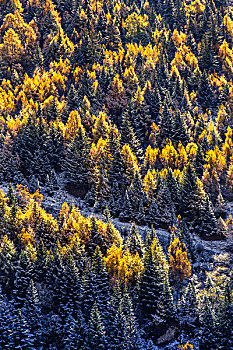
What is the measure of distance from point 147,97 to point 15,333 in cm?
7766

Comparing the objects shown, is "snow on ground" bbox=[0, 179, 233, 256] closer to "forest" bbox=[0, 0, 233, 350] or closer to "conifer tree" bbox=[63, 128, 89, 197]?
"forest" bbox=[0, 0, 233, 350]

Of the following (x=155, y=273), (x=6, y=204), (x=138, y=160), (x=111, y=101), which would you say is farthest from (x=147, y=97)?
(x=155, y=273)

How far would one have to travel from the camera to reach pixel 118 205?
9244 cm

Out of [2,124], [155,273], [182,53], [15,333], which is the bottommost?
[15,333]

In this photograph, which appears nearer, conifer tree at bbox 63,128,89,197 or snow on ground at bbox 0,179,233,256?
snow on ground at bbox 0,179,233,256

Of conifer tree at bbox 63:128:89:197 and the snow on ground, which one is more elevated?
conifer tree at bbox 63:128:89:197

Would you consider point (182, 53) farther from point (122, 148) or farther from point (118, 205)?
point (118, 205)

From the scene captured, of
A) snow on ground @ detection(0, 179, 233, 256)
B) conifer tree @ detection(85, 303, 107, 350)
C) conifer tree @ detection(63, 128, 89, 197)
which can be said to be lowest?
conifer tree @ detection(85, 303, 107, 350)

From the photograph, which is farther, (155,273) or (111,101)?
(111,101)

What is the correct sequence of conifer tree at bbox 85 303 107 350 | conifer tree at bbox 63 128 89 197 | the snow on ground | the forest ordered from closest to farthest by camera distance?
conifer tree at bbox 85 303 107 350 < the forest < the snow on ground < conifer tree at bbox 63 128 89 197

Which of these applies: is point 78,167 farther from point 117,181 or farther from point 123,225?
point 123,225

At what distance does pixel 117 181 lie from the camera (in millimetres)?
98688

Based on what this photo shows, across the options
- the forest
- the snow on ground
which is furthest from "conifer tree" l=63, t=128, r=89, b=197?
the snow on ground

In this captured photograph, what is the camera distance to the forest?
2699 inches
